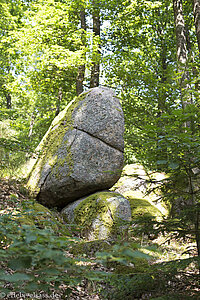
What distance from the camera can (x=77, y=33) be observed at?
9.98 metres

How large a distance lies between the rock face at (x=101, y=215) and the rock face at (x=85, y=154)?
0.47 metres

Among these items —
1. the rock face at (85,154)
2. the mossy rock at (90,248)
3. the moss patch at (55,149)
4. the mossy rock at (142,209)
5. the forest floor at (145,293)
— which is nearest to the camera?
the forest floor at (145,293)

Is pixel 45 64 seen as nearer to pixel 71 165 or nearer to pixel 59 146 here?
pixel 59 146

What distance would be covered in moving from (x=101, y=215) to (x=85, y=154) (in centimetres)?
168

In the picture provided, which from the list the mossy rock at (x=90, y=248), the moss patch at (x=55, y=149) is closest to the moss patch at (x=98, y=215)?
the mossy rock at (x=90, y=248)

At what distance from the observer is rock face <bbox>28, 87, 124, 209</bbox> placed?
6555 mm

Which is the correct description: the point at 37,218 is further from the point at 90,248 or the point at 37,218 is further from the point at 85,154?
the point at 85,154

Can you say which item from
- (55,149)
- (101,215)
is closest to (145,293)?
(101,215)

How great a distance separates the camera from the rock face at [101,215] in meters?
5.57

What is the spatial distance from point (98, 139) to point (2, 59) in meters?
10.1

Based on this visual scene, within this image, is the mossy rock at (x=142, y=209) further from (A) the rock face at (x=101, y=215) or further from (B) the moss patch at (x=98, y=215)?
(B) the moss patch at (x=98, y=215)

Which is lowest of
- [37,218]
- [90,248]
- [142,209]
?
[142,209]

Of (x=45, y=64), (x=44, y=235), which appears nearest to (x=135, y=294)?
(x=44, y=235)

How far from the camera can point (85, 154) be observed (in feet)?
21.7
